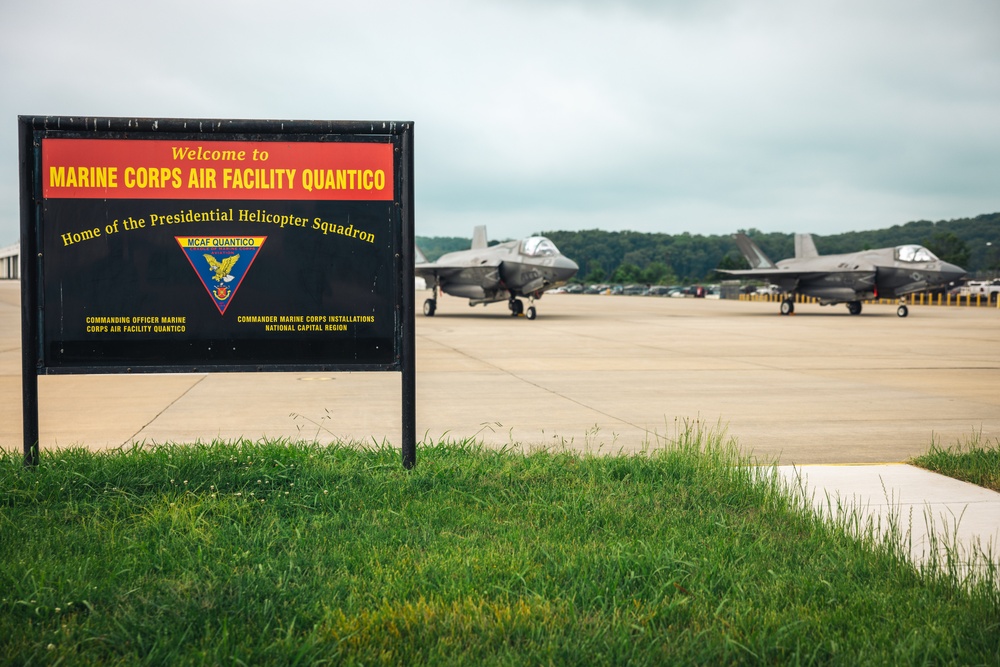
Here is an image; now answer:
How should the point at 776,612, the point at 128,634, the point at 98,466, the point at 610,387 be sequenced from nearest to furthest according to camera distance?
the point at 128,634, the point at 776,612, the point at 98,466, the point at 610,387

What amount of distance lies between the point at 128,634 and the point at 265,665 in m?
0.61

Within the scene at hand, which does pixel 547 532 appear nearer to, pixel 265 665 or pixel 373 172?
pixel 265 665

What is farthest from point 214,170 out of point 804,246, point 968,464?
point 804,246

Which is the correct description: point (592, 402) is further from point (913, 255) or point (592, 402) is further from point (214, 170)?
point (913, 255)

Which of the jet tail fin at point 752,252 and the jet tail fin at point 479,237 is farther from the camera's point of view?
the jet tail fin at point 752,252

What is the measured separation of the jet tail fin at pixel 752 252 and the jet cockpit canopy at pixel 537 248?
1760 cm

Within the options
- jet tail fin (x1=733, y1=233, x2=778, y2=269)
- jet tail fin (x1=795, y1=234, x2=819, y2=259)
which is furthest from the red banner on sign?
jet tail fin (x1=733, y1=233, x2=778, y2=269)

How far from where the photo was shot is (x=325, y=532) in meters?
4.46

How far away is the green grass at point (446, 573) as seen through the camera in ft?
10.2

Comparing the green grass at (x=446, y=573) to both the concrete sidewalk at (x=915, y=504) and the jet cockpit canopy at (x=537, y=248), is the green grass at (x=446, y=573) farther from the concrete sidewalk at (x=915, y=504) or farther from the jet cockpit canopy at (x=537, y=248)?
the jet cockpit canopy at (x=537, y=248)

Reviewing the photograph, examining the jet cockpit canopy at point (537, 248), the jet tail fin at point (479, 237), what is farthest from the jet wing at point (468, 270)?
the jet tail fin at point (479, 237)

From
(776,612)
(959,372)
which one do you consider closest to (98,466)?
(776,612)

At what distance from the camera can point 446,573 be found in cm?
379

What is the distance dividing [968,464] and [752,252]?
4099cm
